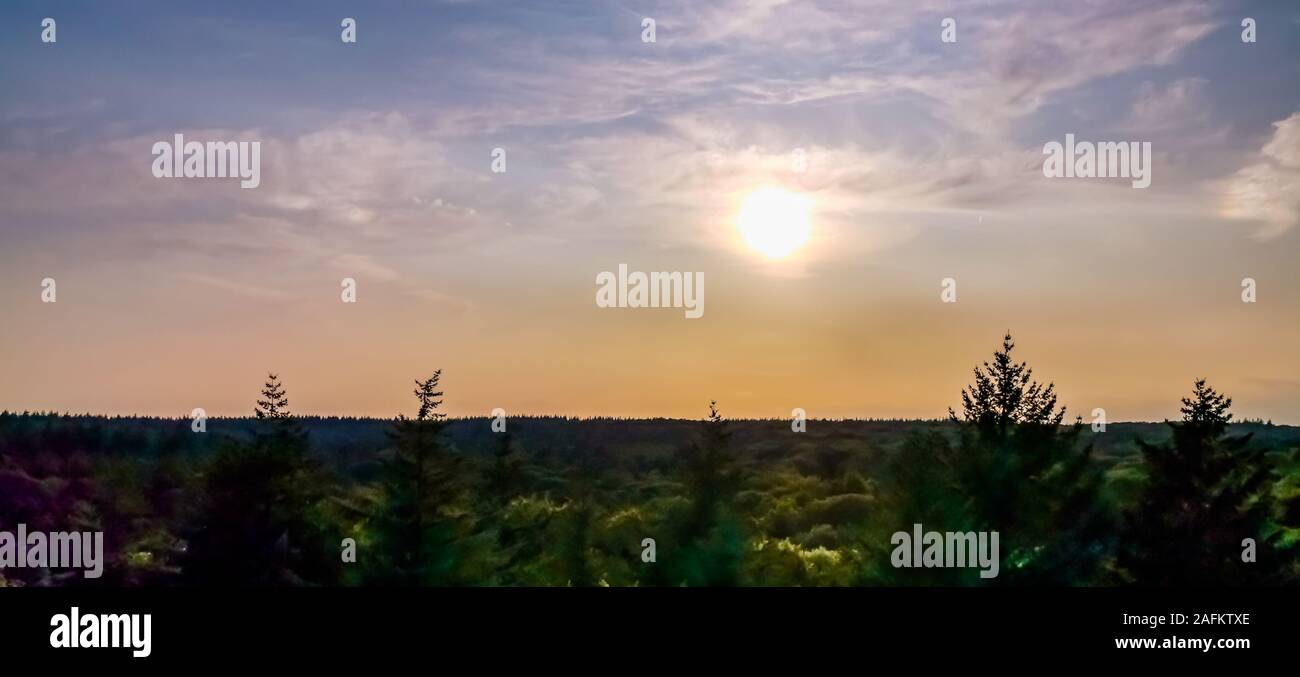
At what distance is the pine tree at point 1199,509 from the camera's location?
48.2 meters

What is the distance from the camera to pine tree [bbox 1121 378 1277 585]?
48.2 metres

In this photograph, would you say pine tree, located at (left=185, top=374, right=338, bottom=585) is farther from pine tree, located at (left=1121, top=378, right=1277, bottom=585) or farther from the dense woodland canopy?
pine tree, located at (left=1121, top=378, right=1277, bottom=585)

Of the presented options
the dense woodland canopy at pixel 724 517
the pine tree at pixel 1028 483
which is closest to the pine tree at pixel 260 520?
the dense woodland canopy at pixel 724 517

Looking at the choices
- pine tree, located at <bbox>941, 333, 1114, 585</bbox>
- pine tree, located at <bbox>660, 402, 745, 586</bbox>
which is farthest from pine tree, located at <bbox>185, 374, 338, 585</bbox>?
pine tree, located at <bbox>941, 333, 1114, 585</bbox>

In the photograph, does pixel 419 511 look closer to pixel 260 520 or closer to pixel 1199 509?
pixel 260 520

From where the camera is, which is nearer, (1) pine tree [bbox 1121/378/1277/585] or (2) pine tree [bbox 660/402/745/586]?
(1) pine tree [bbox 1121/378/1277/585]

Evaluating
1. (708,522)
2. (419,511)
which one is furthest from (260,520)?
(708,522)

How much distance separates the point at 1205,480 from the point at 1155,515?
312 centimetres

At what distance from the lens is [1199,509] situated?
49625 millimetres

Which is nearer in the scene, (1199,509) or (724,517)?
(1199,509)
